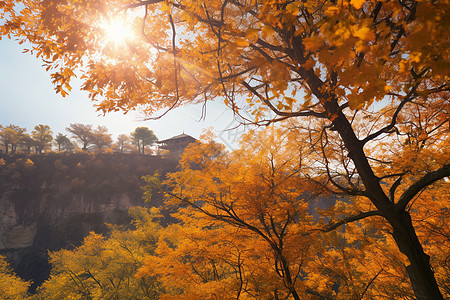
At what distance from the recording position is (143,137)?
145 feet

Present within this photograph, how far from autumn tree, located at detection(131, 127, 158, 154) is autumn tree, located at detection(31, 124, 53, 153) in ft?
50.2

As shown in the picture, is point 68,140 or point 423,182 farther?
point 68,140

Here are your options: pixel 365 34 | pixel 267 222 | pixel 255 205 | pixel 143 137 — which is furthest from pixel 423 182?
pixel 143 137

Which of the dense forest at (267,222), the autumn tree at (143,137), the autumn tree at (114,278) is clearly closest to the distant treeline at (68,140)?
the autumn tree at (143,137)

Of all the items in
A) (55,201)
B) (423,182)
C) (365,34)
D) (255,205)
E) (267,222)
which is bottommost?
(55,201)

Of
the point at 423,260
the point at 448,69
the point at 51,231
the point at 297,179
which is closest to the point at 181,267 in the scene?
the point at 297,179

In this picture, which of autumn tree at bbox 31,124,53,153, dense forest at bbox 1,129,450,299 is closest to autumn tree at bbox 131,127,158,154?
autumn tree at bbox 31,124,53,153

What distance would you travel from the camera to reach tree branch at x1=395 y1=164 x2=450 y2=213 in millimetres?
1643

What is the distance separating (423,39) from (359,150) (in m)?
1.71

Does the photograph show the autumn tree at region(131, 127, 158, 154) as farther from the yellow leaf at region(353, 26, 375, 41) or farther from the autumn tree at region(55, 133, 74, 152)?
the yellow leaf at region(353, 26, 375, 41)

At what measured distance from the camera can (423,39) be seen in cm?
81

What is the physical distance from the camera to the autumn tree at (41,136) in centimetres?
3722

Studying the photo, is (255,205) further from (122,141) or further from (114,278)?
(122,141)

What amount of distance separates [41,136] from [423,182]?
171 feet
